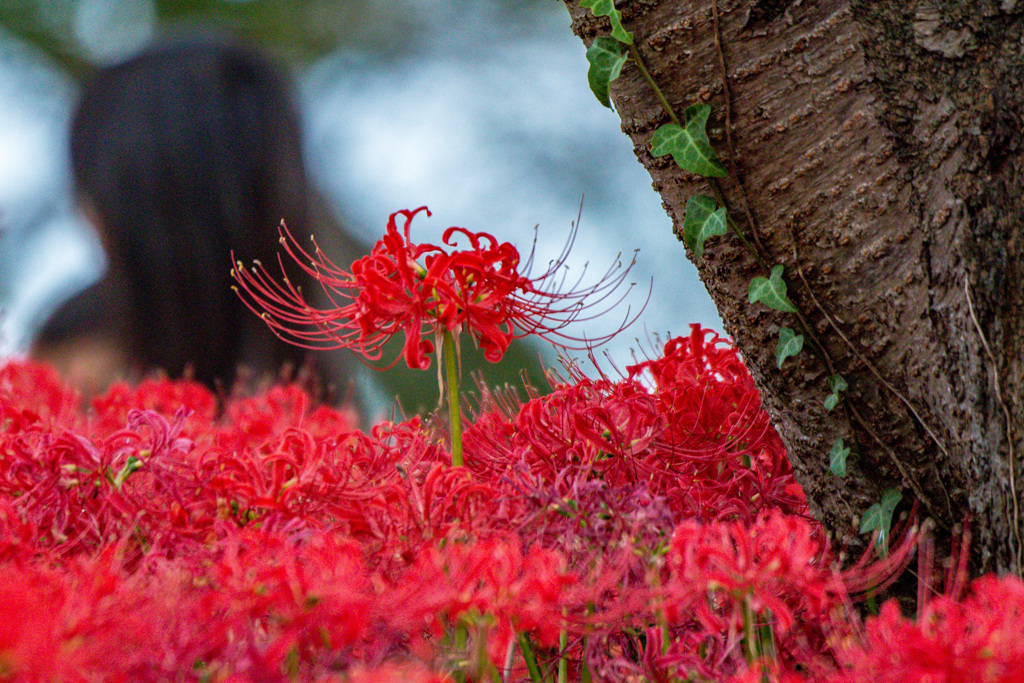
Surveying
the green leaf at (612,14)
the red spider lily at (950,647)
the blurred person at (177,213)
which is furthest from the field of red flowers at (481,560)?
the blurred person at (177,213)

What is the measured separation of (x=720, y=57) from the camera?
0.58 meters

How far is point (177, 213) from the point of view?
157 cm

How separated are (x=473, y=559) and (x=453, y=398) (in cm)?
22

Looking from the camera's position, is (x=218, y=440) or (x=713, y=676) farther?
(x=218, y=440)

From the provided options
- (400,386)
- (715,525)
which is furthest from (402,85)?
(715,525)

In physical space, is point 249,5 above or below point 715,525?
above

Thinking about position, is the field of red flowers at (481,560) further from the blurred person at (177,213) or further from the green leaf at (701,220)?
the blurred person at (177,213)

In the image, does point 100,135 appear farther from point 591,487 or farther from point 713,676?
point 713,676

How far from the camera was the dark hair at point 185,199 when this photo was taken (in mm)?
1576

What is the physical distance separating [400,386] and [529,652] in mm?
2840

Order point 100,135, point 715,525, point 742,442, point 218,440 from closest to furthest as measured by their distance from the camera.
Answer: point 715,525, point 742,442, point 218,440, point 100,135

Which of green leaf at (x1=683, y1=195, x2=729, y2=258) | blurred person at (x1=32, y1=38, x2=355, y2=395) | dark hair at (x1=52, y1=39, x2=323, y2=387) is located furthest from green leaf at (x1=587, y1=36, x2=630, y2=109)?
dark hair at (x1=52, y1=39, x2=323, y2=387)

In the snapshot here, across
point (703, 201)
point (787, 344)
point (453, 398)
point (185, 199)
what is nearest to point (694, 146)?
point (703, 201)

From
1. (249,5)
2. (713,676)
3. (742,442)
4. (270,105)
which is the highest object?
(249,5)
